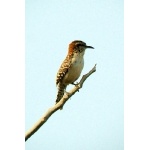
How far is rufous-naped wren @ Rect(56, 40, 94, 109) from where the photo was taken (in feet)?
7.34

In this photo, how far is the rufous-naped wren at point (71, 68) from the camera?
2.24 metres

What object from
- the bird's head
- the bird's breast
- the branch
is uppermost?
the bird's head

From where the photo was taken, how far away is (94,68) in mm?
1840

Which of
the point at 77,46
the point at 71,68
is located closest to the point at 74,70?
the point at 71,68

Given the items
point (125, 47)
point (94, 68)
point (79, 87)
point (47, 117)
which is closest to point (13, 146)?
point (47, 117)

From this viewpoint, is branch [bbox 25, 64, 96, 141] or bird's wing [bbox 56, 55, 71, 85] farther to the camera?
bird's wing [bbox 56, 55, 71, 85]

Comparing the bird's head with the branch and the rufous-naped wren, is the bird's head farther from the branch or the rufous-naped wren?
the branch

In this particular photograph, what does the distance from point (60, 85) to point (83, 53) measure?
0.99 ft

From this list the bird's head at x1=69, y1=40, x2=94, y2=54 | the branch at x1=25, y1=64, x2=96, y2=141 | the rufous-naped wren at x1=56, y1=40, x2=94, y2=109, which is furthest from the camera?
the rufous-naped wren at x1=56, y1=40, x2=94, y2=109

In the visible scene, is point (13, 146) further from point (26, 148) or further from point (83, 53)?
point (83, 53)

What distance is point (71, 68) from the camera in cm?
234

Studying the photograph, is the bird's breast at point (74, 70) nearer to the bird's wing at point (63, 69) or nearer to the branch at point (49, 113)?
the bird's wing at point (63, 69)

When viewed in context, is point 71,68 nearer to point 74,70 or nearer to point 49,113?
point 74,70

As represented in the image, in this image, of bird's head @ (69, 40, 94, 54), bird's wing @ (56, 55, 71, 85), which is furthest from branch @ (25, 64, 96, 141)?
bird's wing @ (56, 55, 71, 85)
